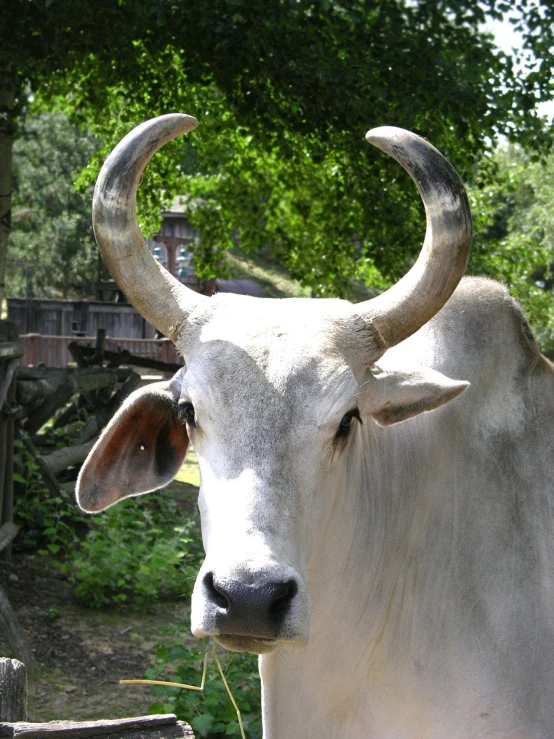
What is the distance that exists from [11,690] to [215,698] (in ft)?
8.59

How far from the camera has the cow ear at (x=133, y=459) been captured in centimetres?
363

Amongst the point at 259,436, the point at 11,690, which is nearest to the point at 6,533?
the point at 11,690

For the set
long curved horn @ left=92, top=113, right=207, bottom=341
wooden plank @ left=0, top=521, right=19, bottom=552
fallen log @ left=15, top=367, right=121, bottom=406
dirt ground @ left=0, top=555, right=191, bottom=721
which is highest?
long curved horn @ left=92, top=113, right=207, bottom=341

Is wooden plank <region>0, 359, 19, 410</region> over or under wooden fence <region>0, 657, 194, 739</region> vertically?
over

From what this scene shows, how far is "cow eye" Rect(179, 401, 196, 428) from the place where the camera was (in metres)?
3.29

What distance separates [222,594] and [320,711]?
109 cm

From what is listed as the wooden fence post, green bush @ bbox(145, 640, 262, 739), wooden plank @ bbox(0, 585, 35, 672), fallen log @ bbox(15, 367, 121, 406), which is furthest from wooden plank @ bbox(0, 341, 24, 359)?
green bush @ bbox(145, 640, 262, 739)

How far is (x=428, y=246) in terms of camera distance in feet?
10.9

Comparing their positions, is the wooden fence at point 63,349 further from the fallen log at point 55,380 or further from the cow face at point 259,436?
the cow face at point 259,436

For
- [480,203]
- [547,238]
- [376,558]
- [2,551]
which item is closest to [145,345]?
[547,238]

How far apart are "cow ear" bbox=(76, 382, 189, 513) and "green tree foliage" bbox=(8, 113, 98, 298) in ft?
88.4

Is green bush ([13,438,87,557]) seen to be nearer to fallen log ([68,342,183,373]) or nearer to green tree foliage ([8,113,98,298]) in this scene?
fallen log ([68,342,183,373])

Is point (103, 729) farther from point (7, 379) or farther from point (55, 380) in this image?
point (55, 380)

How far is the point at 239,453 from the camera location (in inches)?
118
